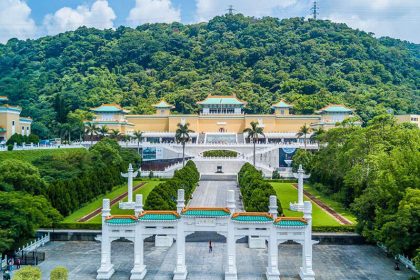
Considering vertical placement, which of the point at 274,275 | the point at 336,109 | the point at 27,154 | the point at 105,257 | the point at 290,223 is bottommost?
the point at 274,275

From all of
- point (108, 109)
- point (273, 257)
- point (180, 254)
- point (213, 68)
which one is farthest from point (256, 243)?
point (213, 68)

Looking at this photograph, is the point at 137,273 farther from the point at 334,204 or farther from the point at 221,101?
the point at 221,101

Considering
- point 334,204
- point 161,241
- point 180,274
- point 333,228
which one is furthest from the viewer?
point 334,204

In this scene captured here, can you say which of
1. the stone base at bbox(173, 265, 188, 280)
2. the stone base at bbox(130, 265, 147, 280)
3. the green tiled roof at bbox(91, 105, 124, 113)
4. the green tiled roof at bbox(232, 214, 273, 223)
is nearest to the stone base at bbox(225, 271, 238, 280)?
the stone base at bbox(173, 265, 188, 280)

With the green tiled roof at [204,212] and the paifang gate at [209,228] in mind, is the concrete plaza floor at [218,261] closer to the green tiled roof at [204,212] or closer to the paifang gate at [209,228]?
the paifang gate at [209,228]

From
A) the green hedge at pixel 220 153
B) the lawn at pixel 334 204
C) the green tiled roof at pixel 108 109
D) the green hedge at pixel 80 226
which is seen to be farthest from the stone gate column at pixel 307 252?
the green tiled roof at pixel 108 109

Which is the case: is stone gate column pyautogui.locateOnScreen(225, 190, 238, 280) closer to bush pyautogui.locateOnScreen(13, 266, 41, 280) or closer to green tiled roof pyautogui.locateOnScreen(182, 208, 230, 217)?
green tiled roof pyautogui.locateOnScreen(182, 208, 230, 217)

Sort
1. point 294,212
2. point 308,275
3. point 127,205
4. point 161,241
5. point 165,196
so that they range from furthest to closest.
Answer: point 127,205
point 294,212
point 165,196
point 161,241
point 308,275
